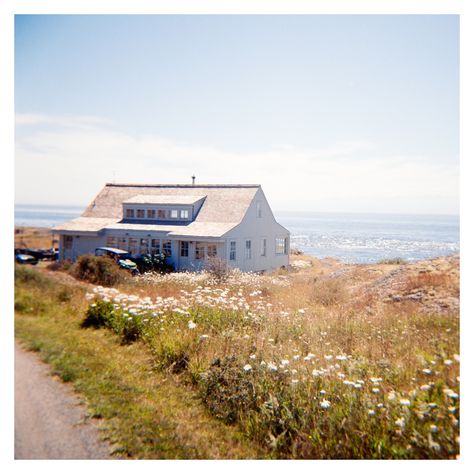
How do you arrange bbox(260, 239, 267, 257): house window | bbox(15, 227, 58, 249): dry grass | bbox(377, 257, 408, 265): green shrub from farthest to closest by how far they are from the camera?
bbox(260, 239, 267, 257): house window
bbox(377, 257, 408, 265): green shrub
bbox(15, 227, 58, 249): dry grass

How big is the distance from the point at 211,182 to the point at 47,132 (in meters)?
2.47

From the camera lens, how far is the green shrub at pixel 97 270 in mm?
5609

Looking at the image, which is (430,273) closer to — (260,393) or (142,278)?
(260,393)

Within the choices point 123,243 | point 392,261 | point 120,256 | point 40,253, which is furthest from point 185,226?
point 392,261

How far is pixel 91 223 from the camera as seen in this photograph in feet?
19.5

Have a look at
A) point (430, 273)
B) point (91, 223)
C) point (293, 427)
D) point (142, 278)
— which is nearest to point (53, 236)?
point (91, 223)

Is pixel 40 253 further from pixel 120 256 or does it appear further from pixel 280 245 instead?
pixel 280 245

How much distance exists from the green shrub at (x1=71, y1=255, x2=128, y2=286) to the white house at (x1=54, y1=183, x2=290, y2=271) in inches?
6.2

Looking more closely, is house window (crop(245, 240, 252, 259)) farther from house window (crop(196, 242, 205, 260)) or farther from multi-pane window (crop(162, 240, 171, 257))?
multi-pane window (crop(162, 240, 171, 257))

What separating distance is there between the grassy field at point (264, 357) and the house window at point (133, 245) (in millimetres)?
415

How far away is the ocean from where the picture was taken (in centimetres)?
562

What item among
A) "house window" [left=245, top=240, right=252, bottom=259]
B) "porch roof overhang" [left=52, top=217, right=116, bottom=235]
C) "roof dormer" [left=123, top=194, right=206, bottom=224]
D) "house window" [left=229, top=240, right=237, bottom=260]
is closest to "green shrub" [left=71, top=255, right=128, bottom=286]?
"porch roof overhang" [left=52, top=217, right=116, bottom=235]

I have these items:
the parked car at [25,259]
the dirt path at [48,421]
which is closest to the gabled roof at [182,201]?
the parked car at [25,259]

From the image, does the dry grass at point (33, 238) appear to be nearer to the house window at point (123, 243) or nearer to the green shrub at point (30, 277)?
the green shrub at point (30, 277)
